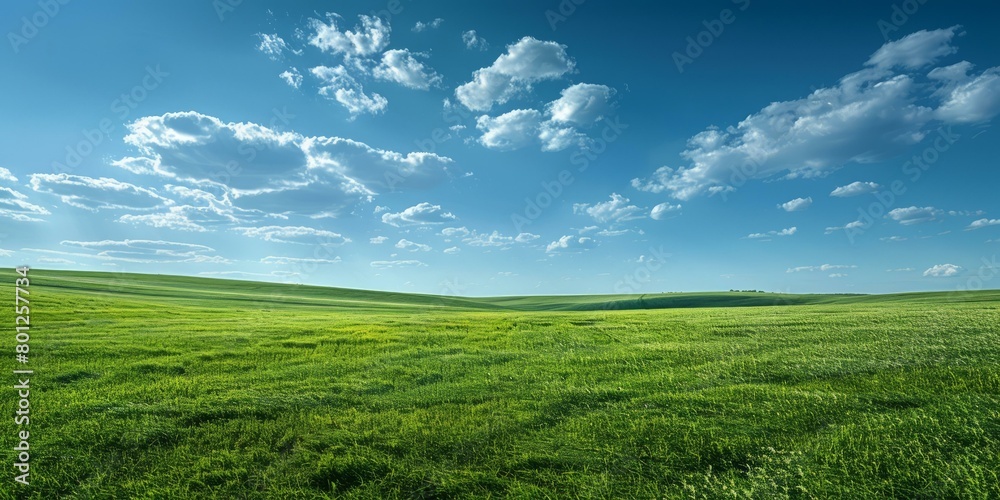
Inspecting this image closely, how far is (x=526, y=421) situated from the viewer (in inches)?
305

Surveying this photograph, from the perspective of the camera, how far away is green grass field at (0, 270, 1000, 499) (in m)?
5.79

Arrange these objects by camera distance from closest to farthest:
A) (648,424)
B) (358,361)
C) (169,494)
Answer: (169,494)
(648,424)
(358,361)

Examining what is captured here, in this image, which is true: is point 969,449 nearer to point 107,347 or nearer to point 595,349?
point 595,349

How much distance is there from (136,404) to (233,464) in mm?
3941

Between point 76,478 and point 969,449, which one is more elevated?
point 969,449

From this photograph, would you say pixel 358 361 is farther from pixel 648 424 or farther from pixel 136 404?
pixel 648 424

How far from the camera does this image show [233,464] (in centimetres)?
654

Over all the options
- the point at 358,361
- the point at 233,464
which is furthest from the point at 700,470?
the point at 358,361

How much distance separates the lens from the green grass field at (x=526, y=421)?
5793 millimetres

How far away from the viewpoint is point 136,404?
8898 mm

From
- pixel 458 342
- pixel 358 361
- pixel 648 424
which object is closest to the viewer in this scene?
pixel 648 424

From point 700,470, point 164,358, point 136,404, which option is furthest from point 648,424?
point 164,358

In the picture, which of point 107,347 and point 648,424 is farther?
point 107,347

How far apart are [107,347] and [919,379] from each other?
21.2 m
